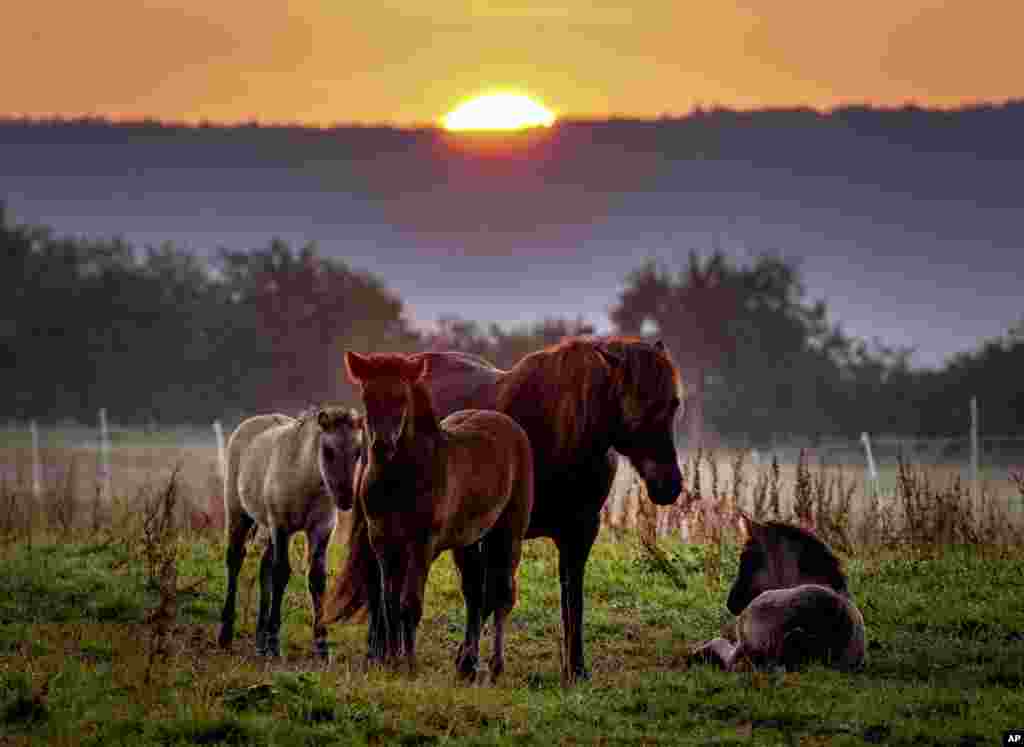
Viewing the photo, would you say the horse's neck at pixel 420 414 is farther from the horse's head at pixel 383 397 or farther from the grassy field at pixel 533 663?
the grassy field at pixel 533 663

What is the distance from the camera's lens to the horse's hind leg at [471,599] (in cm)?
910

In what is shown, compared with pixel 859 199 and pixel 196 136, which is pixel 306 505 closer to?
pixel 859 199

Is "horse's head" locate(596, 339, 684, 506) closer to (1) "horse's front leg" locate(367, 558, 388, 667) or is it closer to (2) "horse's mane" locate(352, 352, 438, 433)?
(2) "horse's mane" locate(352, 352, 438, 433)

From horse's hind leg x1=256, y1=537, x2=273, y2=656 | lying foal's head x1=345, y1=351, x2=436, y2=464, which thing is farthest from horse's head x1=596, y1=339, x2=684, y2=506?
horse's hind leg x1=256, y1=537, x2=273, y2=656

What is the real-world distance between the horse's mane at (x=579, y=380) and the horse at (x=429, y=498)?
0.40m

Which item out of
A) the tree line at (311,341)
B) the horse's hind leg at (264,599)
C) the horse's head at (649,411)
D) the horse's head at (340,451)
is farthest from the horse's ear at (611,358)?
the tree line at (311,341)

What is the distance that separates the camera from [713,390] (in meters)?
58.6

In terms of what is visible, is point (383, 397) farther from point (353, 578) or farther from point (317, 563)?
point (317, 563)

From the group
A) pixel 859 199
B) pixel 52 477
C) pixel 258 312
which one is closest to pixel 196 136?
pixel 859 199

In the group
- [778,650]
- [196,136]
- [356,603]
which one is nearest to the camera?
[778,650]

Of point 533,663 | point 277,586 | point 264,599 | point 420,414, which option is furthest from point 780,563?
point 264,599

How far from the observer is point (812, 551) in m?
10.0

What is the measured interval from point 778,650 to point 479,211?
390 ft

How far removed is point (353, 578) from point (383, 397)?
184 centimetres
